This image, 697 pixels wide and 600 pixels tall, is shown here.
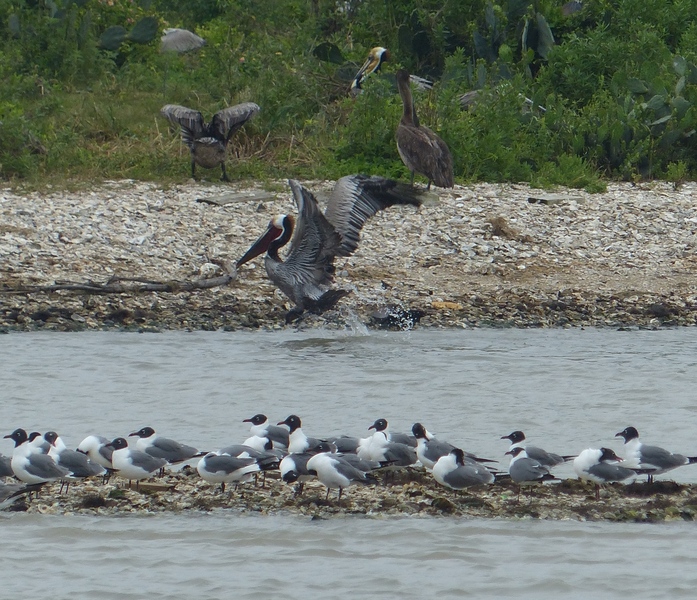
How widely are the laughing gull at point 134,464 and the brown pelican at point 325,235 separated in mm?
4131

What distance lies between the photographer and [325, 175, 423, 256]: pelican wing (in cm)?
1124

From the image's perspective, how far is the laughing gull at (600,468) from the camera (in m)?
7.16

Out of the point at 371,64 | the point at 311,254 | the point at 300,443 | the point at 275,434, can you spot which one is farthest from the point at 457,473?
the point at 371,64

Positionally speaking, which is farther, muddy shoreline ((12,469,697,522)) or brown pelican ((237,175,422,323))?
brown pelican ((237,175,422,323))

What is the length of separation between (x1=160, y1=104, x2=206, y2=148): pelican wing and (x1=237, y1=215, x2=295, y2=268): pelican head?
2960 millimetres

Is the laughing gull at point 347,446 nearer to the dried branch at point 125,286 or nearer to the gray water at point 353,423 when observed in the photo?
the gray water at point 353,423

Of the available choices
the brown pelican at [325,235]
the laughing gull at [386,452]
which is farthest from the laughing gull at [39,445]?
the brown pelican at [325,235]

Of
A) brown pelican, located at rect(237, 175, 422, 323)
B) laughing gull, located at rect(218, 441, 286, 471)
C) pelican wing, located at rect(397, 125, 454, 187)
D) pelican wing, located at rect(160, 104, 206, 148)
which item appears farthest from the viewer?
pelican wing, located at rect(160, 104, 206, 148)

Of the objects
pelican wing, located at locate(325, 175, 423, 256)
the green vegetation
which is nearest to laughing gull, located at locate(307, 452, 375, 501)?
pelican wing, located at locate(325, 175, 423, 256)

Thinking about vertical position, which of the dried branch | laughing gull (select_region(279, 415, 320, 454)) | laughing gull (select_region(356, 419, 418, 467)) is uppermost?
the dried branch

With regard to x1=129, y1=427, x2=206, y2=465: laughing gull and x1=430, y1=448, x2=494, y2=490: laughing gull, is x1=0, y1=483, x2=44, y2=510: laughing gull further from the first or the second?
x1=430, y1=448, x2=494, y2=490: laughing gull

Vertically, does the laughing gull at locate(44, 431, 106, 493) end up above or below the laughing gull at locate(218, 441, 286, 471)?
below

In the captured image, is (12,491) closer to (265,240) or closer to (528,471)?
(528,471)

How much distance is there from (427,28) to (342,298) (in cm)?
660
